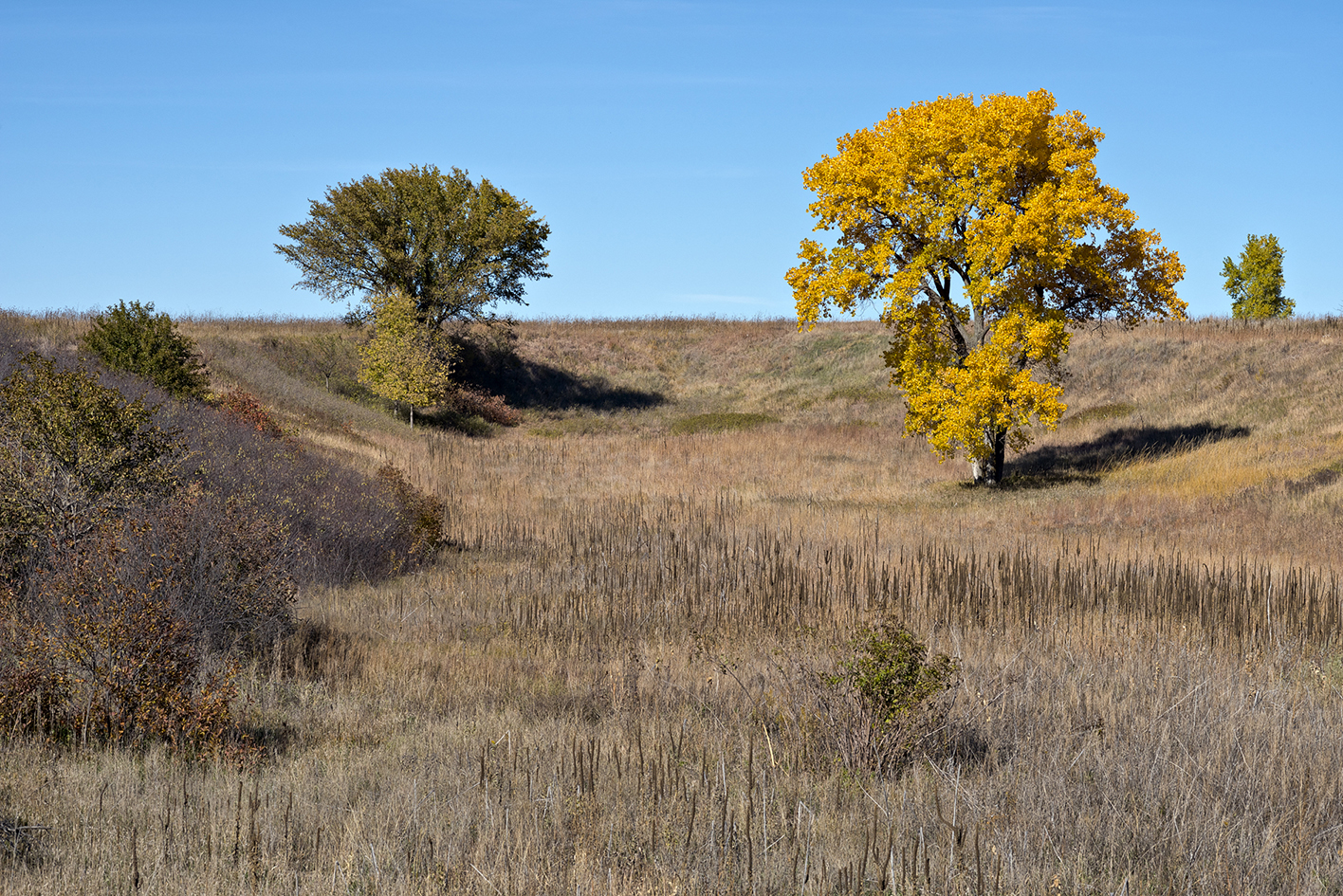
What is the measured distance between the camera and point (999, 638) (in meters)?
9.84

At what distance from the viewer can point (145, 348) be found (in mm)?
22734

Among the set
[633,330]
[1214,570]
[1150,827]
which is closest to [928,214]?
[1214,570]

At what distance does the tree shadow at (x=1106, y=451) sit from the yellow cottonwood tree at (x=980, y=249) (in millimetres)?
2800

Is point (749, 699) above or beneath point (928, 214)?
beneath

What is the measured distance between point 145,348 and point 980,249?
19.8m

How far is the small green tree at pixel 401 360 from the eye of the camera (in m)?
42.6

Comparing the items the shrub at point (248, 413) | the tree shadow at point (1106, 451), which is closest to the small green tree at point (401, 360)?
the shrub at point (248, 413)

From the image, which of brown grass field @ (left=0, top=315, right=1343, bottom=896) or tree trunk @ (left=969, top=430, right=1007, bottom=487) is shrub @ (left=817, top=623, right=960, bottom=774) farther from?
tree trunk @ (left=969, top=430, right=1007, bottom=487)

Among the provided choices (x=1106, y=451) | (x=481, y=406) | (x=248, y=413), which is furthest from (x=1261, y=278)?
(x=248, y=413)

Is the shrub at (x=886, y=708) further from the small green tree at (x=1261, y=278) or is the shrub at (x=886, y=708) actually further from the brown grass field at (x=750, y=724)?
the small green tree at (x=1261, y=278)

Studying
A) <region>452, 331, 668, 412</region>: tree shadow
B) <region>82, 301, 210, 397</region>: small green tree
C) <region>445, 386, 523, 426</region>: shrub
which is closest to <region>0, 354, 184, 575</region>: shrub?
<region>82, 301, 210, 397</region>: small green tree

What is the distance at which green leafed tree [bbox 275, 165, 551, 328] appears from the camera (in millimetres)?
47344

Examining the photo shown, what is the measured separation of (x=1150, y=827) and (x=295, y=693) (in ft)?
21.0

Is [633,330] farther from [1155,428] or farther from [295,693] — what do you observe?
[295,693]
